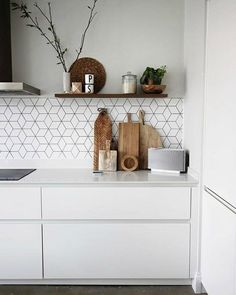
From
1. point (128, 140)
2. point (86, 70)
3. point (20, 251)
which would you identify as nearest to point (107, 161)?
point (128, 140)

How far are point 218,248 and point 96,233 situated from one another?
33.3 inches

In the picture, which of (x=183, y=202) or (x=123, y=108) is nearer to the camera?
(x=183, y=202)

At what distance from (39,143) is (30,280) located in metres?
1.13

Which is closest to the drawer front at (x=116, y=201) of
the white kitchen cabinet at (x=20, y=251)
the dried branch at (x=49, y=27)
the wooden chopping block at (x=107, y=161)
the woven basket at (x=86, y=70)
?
the white kitchen cabinet at (x=20, y=251)

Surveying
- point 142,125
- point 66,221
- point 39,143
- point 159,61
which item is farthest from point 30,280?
point 159,61

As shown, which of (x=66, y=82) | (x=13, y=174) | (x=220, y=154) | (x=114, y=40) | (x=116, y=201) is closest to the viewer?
(x=220, y=154)

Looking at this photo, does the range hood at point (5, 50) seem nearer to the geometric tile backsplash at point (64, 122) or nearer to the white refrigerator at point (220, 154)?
the geometric tile backsplash at point (64, 122)

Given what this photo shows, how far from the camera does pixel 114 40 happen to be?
102 inches

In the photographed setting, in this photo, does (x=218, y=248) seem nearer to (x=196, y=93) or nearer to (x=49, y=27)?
→ (x=196, y=93)

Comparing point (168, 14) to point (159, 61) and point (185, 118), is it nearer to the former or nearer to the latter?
point (159, 61)

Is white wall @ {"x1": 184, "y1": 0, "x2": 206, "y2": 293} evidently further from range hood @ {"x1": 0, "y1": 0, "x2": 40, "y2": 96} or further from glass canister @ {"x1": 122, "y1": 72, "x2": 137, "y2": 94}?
range hood @ {"x1": 0, "y1": 0, "x2": 40, "y2": 96}

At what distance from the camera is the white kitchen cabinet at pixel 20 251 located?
7.02 feet

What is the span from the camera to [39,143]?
2.67 m

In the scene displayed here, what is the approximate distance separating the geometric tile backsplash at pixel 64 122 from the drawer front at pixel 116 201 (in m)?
0.61
